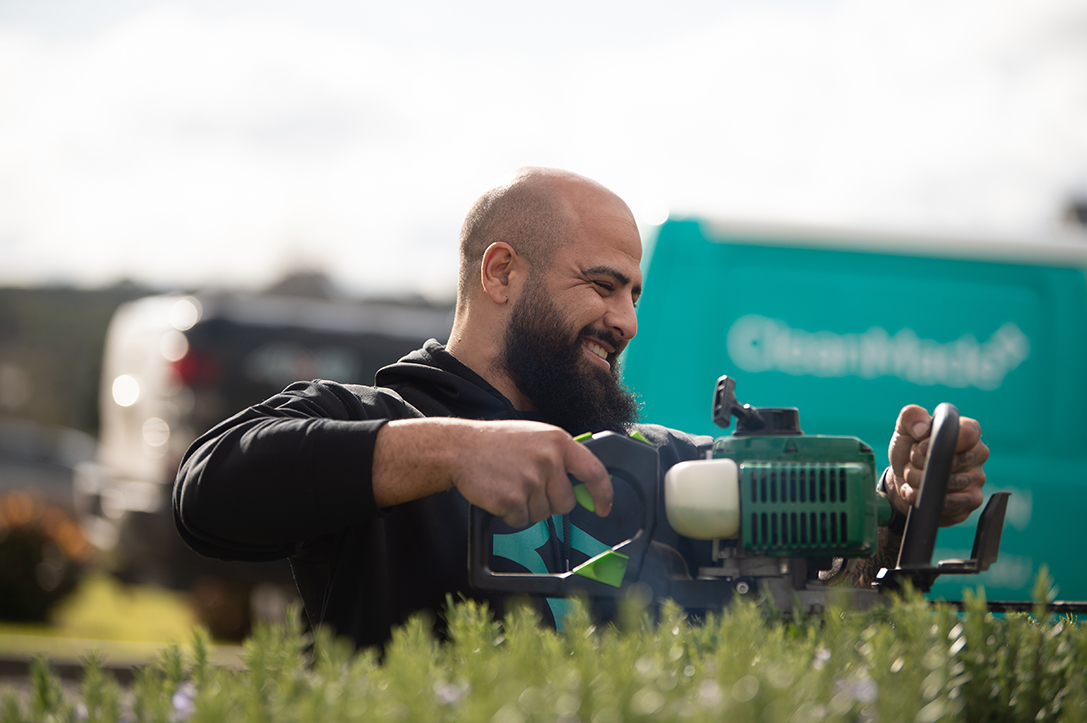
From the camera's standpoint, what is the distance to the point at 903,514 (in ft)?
6.81

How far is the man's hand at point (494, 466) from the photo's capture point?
1644mm

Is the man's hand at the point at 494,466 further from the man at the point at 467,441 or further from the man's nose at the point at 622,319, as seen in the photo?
the man's nose at the point at 622,319

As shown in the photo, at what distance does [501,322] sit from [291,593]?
597 centimetres

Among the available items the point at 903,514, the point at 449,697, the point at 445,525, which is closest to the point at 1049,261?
the point at 903,514

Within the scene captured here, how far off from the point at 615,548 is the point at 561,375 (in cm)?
97

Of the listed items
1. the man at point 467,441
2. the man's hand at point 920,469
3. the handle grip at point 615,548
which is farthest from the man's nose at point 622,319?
the handle grip at point 615,548

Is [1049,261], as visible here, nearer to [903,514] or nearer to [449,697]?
[903,514]

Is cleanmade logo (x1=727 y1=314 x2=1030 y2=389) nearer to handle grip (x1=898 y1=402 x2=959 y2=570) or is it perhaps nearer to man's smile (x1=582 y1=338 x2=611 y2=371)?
man's smile (x1=582 y1=338 x2=611 y2=371)

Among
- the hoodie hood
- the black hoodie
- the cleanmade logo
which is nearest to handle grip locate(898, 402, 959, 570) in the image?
the black hoodie

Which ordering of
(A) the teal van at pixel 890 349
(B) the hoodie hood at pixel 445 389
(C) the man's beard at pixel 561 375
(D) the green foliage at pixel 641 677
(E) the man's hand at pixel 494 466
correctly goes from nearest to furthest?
1. (D) the green foliage at pixel 641 677
2. (E) the man's hand at pixel 494 466
3. (B) the hoodie hood at pixel 445 389
4. (C) the man's beard at pixel 561 375
5. (A) the teal van at pixel 890 349

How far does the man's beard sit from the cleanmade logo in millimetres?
1579

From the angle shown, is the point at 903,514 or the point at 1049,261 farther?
the point at 1049,261

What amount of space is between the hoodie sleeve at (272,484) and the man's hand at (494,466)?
0.17 feet

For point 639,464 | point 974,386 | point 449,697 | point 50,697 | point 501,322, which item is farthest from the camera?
point 974,386
